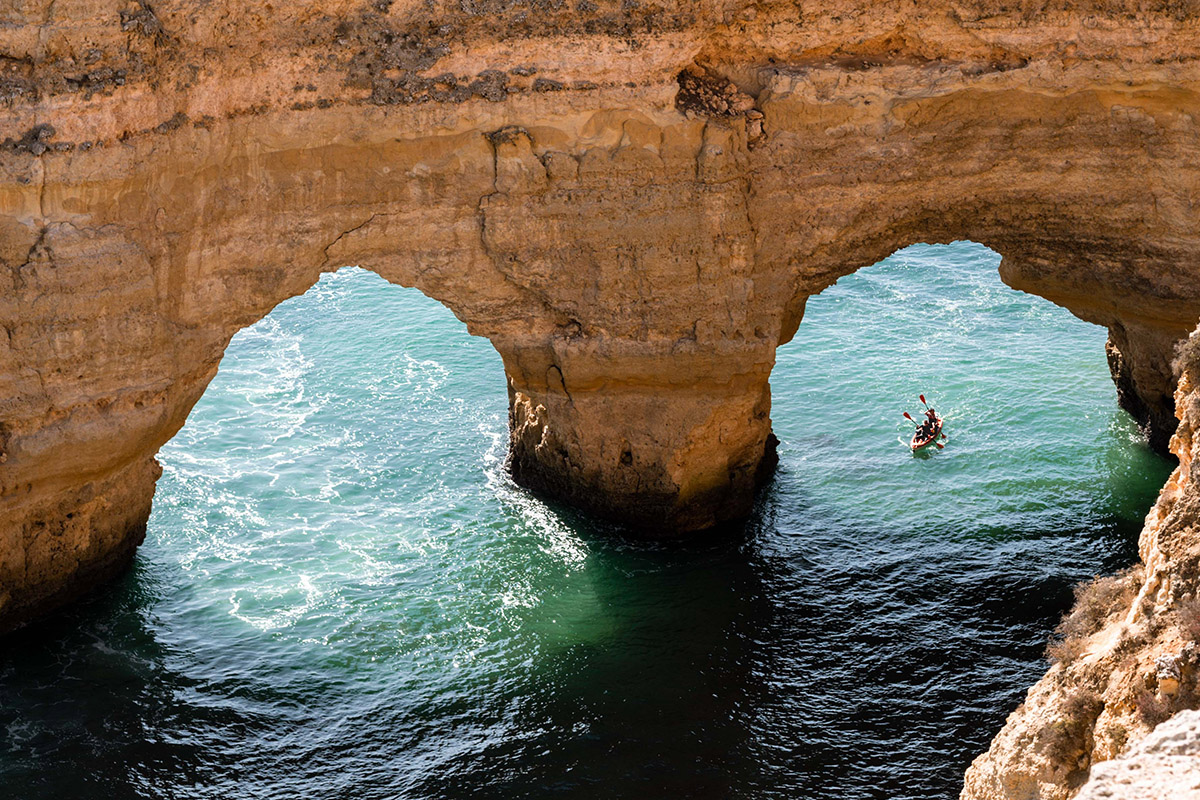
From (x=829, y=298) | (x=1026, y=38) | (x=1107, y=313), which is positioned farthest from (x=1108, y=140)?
(x=829, y=298)

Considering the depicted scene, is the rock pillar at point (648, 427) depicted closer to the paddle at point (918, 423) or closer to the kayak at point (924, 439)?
the kayak at point (924, 439)

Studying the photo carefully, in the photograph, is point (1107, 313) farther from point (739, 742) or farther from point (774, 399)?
point (739, 742)

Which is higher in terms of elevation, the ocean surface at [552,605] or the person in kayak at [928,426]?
the person in kayak at [928,426]

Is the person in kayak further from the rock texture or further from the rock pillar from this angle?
the rock texture

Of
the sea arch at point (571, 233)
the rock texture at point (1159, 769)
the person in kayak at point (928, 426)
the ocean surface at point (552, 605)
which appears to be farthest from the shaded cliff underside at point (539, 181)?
the rock texture at point (1159, 769)

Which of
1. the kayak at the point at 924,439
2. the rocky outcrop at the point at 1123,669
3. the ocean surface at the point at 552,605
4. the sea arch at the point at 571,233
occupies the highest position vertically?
the sea arch at the point at 571,233

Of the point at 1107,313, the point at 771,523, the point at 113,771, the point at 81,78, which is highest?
the point at 81,78
